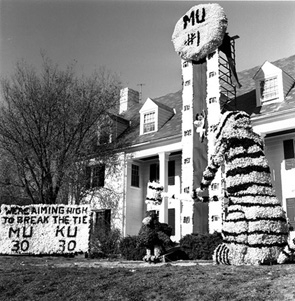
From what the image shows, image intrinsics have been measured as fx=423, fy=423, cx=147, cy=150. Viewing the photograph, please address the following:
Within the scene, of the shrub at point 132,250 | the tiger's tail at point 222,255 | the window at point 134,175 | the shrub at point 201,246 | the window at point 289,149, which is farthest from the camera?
the window at point 134,175

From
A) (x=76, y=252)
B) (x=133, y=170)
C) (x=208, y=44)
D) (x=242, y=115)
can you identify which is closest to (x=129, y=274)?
(x=242, y=115)

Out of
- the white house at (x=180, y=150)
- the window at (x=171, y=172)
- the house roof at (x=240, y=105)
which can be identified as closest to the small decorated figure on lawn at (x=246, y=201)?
the white house at (x=180, y=150)

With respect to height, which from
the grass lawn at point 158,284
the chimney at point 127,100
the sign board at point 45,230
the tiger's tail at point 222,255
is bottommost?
the grass lawn at point 158,284

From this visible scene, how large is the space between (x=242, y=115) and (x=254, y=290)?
13.6 ft

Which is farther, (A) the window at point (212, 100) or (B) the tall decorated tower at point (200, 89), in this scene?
(A) the window at point (212, 100)

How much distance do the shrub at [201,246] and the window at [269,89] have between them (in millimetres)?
8785

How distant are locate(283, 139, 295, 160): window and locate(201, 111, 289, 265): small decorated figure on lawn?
11.0m

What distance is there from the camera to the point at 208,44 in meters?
17.0

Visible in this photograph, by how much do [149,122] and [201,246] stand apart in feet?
41.3

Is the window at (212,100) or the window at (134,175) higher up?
the window at (212,100)

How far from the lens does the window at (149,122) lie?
24.1m

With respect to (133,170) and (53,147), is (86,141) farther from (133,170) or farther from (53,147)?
(133,170)

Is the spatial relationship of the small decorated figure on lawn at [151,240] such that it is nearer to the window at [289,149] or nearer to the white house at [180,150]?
the white house at [180,150]

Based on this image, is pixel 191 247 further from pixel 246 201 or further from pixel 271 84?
pixel 271 84
